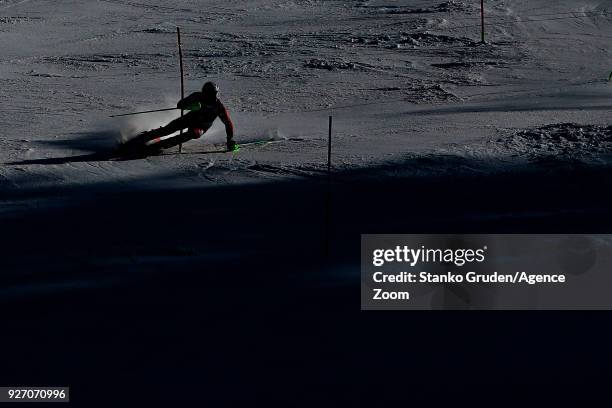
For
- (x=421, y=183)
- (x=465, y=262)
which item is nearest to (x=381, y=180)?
(x=421, y=183)

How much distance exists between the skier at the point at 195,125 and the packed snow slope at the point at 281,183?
0.96ft

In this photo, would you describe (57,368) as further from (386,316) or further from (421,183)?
(421,183)

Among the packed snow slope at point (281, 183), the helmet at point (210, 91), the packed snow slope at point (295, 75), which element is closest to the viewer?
the packed snow slope at point (281, 183)

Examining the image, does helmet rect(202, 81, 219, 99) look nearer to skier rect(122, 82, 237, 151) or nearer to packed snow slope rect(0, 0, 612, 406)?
skier rect(122, 82, 237, 151)

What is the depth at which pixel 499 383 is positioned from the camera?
7.52 meters

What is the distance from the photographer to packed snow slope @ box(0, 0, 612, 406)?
7.96 metres

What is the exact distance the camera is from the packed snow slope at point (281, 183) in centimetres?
796

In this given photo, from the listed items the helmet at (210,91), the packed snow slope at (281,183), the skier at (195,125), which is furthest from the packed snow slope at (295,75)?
the helmet at (210,91)

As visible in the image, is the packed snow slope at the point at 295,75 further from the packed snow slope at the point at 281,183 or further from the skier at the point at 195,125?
the skier at the point at 195,125

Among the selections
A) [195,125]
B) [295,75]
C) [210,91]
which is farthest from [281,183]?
[295,75]

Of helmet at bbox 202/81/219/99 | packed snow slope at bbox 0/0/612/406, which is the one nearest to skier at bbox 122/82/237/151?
helmet at bbox 202/81/219/99

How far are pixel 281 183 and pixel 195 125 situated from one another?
1.98 m

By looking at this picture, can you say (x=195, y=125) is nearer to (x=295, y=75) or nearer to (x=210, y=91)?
(x=210, y=91)

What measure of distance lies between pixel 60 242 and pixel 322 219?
119 inches
